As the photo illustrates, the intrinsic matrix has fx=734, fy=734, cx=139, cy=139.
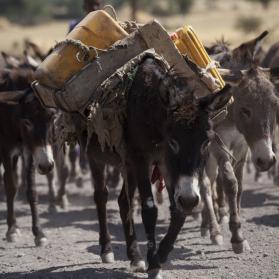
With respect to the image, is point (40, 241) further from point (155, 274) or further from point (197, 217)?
point (155, 274)

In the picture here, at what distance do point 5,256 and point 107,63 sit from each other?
234cm

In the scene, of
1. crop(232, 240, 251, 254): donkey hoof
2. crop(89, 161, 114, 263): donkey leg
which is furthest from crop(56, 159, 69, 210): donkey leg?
crop(232, 240, 251, 254): donkey hoof

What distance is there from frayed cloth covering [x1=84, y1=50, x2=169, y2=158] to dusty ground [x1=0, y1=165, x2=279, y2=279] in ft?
3.73

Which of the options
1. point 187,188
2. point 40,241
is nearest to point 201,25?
point 40,241

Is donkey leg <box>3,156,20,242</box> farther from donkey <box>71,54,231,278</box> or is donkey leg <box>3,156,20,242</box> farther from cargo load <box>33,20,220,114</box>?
cargo load <box>33,20,220,114</box>

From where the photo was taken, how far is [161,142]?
18.1ft

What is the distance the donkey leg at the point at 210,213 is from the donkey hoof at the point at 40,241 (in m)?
1.72

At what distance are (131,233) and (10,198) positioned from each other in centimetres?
220

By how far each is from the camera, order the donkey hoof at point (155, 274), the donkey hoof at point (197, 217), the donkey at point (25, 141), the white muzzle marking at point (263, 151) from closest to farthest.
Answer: the donkey hoof at point (155, 274), the white muzzle marking at point (263, 151), the donkey at point (25, 141), the donkey hoof at point (197, 217)

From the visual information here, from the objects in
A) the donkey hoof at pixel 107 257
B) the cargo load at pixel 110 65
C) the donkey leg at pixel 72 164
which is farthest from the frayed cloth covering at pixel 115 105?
the donkey leg at pixel 72 164

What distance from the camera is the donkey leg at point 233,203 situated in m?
6.91

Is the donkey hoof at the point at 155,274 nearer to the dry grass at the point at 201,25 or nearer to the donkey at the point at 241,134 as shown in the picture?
the donkey at the point at 241,134

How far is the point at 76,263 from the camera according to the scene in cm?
667

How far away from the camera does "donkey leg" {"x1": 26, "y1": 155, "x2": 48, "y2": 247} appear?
769cm
